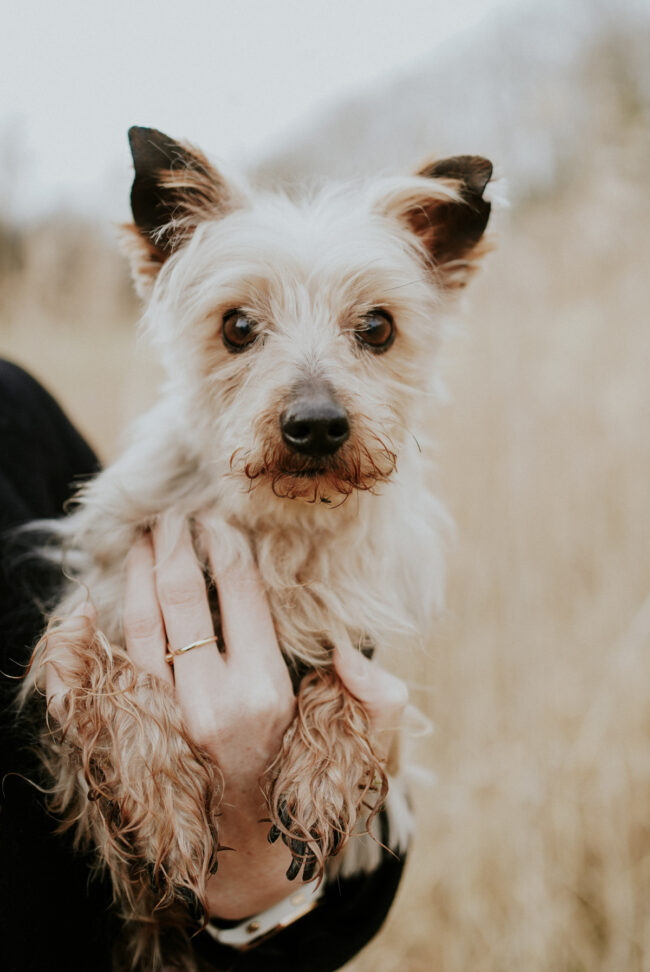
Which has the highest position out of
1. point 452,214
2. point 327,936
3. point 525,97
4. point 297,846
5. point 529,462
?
point 525,97

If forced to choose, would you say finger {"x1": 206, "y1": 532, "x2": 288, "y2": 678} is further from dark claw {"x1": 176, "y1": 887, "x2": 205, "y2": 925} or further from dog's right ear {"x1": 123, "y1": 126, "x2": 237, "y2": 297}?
dog's right ear {"x1": 123, "y1": 126, "x2": 237, "y2": 297}

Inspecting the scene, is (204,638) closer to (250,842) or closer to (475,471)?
(250,842)

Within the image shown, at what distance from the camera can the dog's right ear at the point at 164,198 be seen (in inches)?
57.2

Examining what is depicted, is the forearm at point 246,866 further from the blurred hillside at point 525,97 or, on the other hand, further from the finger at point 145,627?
the blurred hillside at point 525,97

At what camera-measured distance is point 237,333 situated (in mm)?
1577

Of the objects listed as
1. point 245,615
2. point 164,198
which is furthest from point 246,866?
point 164,198

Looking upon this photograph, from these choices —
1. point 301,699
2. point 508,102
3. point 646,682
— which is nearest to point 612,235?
point 508,102

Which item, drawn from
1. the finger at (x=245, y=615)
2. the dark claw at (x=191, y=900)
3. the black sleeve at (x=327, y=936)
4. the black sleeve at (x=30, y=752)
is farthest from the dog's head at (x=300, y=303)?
the black sleeve at (x=327, y=936)

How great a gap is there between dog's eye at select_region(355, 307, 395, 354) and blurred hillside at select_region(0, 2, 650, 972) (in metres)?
0.36

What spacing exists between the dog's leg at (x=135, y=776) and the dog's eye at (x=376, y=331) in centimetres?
91

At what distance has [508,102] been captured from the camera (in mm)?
3436

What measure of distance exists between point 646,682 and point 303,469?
2.08m

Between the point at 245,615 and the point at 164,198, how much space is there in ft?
3.32

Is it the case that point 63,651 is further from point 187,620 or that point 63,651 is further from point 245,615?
point 245,615
